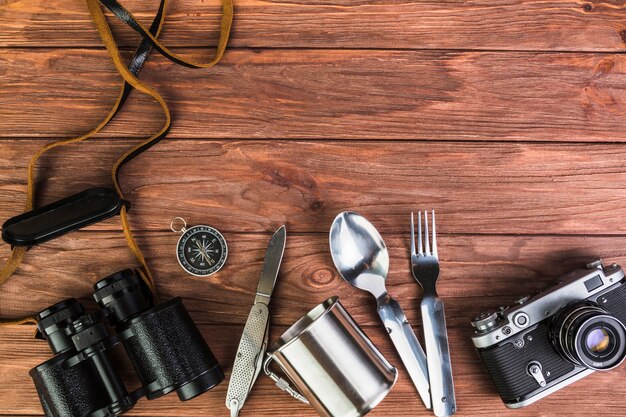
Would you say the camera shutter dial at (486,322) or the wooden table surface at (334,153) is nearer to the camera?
the camera shutter dial at (486,322)

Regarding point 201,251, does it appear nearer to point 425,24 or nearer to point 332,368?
point 332,368

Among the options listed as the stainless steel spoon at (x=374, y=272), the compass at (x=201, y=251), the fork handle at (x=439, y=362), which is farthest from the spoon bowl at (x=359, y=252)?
the compass at (x=201, y=251)

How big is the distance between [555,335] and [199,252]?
667 millimetres

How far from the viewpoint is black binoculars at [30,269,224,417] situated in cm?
102

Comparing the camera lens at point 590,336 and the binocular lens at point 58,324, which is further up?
the binocular lens at point 58,324

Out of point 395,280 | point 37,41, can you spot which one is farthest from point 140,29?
point 395,280

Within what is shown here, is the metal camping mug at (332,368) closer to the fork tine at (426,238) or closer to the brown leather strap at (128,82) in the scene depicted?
the fork tine at (426,238)

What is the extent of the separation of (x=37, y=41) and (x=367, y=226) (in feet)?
2.47

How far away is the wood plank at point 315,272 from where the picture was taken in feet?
3.78

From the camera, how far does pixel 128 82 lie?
113 centimetres

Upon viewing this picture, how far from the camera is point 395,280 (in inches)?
45.5

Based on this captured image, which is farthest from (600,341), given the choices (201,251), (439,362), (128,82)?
(128,82)

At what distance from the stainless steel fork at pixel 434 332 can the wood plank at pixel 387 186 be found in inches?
2.4

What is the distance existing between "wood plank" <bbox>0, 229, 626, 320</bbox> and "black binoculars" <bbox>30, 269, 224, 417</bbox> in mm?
109
